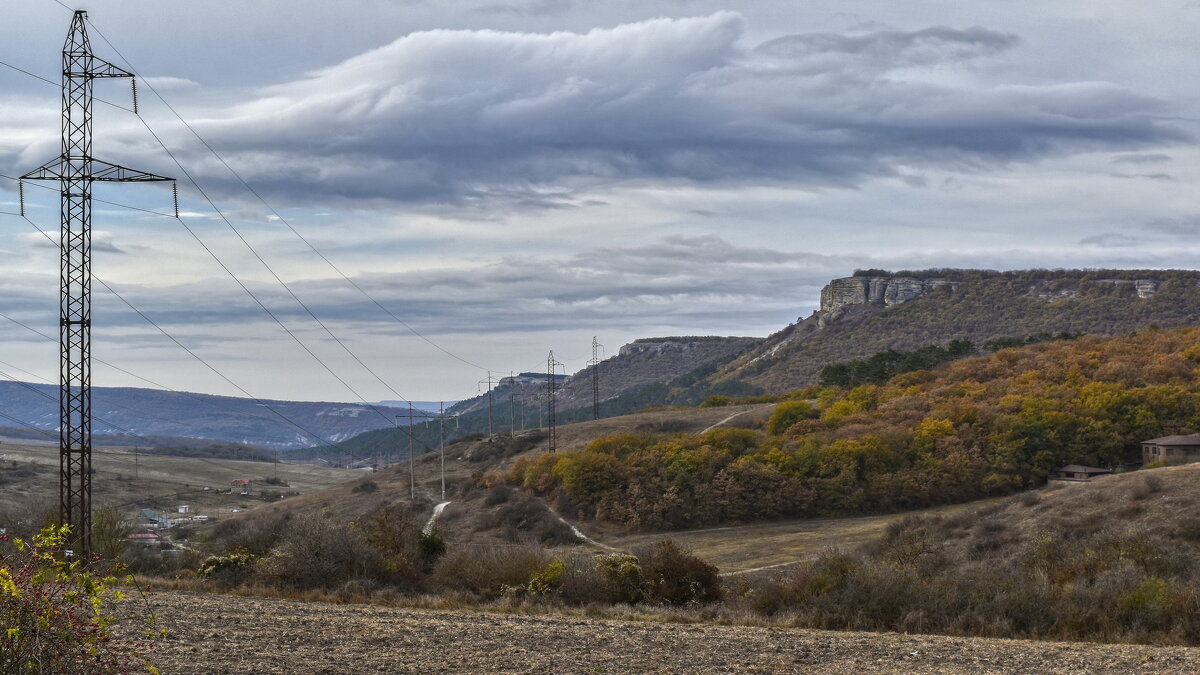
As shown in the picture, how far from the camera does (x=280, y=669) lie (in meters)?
15.5

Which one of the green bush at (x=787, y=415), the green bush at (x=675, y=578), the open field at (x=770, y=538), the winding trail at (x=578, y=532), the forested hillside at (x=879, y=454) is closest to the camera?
the green bush at (x=675, y=578)

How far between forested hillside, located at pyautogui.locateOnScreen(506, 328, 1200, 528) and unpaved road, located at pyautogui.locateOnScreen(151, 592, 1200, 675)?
144 ft

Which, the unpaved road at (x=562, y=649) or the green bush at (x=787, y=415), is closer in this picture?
the unpaved road at (x=562, y=649)

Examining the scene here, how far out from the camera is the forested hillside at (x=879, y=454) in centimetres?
6731

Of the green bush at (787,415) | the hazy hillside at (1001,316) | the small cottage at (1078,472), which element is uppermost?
the hazy hillside at (1001,316)

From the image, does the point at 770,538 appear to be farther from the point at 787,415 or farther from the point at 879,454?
the point at 787,415

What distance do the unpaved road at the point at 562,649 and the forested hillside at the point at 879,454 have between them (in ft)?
144

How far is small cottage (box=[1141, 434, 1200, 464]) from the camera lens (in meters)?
64.7

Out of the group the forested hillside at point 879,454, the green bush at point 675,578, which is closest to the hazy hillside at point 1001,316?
the forested hillside at point 879,454

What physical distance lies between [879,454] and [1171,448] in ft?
58.4

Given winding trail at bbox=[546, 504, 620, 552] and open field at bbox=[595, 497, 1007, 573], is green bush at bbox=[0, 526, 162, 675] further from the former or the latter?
winding trail at bbox=[546, 504, 620, 552]

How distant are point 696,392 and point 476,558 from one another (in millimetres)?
151802

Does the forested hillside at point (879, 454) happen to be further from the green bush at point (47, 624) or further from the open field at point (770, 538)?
the green bush at point (47, 624)

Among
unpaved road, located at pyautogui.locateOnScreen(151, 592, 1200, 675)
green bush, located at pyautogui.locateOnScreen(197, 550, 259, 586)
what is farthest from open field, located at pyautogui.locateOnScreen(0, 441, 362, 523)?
unpaved road, located at pyautogui.locateOnScreen(151, 592, 1200, 675)
